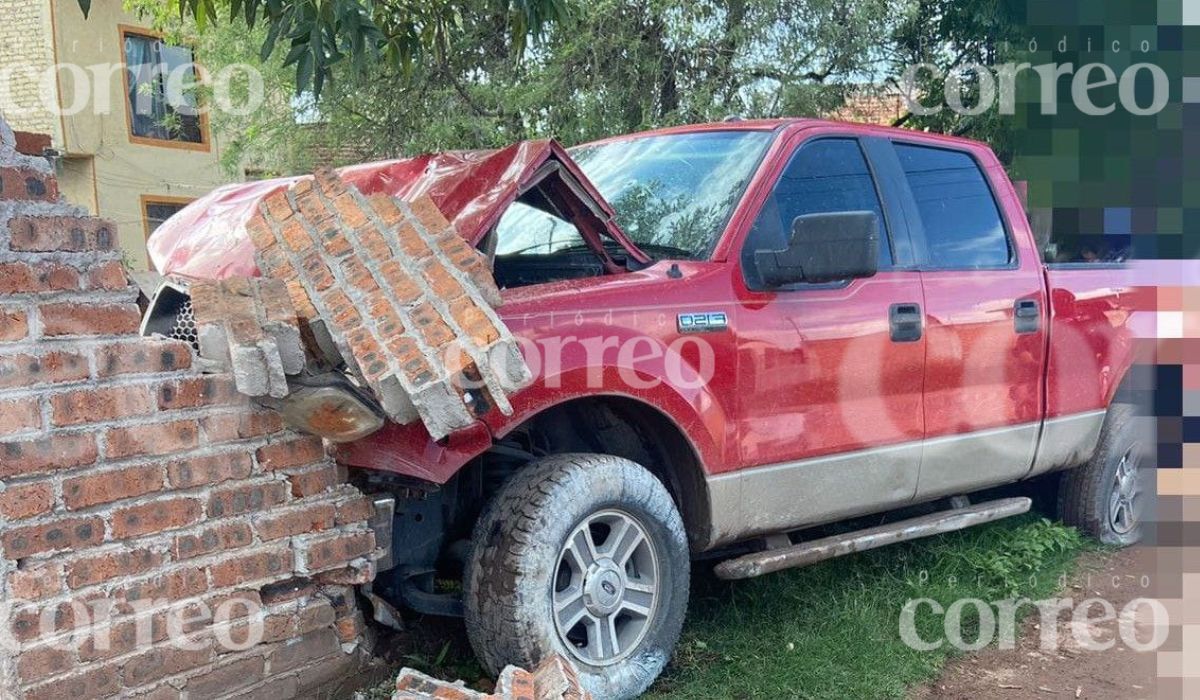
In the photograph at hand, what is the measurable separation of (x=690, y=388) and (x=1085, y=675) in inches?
75.4

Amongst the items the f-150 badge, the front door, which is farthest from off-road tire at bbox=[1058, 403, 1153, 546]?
the f-150 badge

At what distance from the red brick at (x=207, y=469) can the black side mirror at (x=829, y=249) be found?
6.10ft

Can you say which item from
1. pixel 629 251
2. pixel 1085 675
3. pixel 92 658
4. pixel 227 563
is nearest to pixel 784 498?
pixel 629 251

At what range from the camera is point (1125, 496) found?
17.6ft

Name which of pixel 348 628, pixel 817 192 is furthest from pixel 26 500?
pixel 817 192

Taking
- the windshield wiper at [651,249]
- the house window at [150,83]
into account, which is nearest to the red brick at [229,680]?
the windshield wiper at [651,249]

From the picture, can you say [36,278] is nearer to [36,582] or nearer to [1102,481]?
[36,582]

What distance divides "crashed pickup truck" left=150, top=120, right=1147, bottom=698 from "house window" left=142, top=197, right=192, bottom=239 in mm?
13604

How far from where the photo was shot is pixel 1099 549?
523 cm

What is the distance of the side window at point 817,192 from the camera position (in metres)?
3.75

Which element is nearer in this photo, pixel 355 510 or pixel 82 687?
pixel 82 687

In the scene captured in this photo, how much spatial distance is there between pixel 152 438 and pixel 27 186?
70 cm

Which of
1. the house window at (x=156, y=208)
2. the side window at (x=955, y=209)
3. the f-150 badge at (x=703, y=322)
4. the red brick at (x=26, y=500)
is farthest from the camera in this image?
the house window at (x=156, y=208)

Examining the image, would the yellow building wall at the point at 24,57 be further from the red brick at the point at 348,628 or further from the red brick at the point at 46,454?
the red brick at the point at 46,454
